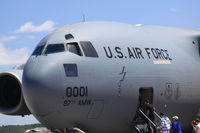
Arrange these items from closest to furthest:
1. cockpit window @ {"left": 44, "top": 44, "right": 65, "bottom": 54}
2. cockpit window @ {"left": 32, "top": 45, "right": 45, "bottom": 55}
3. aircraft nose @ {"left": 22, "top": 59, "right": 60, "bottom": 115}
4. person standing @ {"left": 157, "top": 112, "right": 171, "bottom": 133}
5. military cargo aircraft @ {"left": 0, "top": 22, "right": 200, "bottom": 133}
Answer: aircraft nose @ {"left": 22, "top": 59, "right": 60, "bottom": 115} → military cargo aircraft @ {"left": 0, "top": 22, "right": 200, "bottom": 133} → cockpit window @ {"left": 44, "top": 44, "right": 65, "bottom": 54} → cockpit window @ {"left": 32, "top": 45, "right": 45, "bottom": 55} → person standing @ {"left": 157, "top": 112, "right": 171, "bottom": 133}

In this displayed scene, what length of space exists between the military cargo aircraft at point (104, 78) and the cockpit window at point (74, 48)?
0.03 m

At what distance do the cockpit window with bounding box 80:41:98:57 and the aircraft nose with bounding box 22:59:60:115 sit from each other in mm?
1154

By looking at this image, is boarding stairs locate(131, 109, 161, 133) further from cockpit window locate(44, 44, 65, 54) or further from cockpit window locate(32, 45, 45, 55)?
cockpit window locate(32, 45, 45, 55)

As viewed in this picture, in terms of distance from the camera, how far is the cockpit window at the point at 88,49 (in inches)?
459

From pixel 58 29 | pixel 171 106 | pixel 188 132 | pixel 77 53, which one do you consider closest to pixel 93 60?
pixel 77 53

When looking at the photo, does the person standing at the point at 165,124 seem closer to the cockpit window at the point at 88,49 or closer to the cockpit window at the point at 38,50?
the cockpit window at the point at 88,49

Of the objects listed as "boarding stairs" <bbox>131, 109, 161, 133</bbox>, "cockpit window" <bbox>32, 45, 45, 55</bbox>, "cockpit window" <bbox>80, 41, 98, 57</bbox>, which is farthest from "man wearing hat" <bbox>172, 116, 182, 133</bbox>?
"cockpit window" <bbox>32, 45, 45, 55</bbox>

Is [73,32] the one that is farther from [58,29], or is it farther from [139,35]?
[139,35]

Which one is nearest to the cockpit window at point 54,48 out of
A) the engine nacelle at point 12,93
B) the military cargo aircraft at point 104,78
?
the military cargo aircraft at point 104,78

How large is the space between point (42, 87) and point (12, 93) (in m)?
4.42

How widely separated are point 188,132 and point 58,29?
642 cm

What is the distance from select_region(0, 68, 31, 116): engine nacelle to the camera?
1390 cm

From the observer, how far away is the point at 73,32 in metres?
12.0

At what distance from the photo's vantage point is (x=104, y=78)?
11633 millimetres
